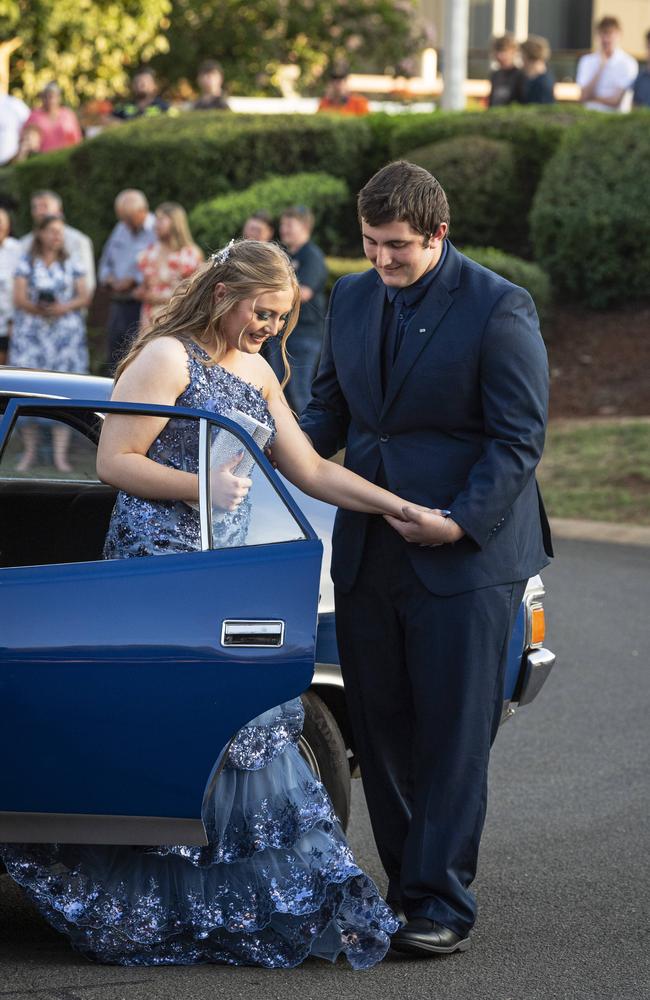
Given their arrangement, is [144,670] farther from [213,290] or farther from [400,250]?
[400,250]

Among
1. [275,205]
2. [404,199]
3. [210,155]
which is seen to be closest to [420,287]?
[404,199]

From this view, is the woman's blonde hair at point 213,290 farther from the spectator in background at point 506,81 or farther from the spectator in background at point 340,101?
the spectator in background at point 340,101

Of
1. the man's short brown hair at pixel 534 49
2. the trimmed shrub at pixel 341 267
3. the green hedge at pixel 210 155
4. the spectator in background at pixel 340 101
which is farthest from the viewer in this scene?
the spectator in background at pixel 340 101

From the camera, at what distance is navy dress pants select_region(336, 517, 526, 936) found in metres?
4.32

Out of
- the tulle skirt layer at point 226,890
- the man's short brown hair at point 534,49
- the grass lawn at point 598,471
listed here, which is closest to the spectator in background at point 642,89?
the man's short brown hair at point 534,49

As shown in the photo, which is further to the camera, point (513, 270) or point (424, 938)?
point (513, 270)

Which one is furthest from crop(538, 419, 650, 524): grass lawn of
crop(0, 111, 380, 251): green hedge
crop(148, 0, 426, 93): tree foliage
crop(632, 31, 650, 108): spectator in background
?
crop(148, 0, 426, 93): tree foliage

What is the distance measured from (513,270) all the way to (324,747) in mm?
11192

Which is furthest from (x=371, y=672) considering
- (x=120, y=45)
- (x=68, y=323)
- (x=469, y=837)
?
(x=120, y=45)

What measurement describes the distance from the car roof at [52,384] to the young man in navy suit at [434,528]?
1.06m

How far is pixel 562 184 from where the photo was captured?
15.8m

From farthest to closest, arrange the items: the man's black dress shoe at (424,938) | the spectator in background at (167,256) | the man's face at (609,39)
Answer: the man's face at (609,39) < the spectator in background at (167,256) < the man's black dress shoe at (424,938)

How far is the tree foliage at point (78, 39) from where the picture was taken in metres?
25.5

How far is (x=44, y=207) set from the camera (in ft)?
41.0
